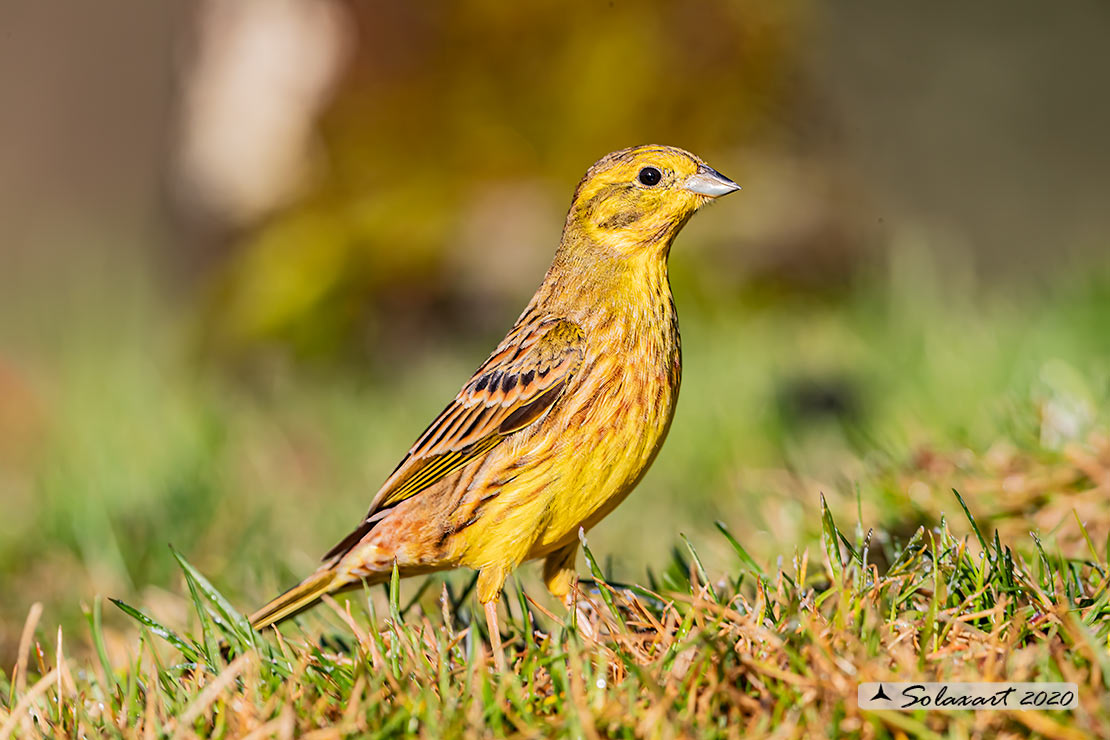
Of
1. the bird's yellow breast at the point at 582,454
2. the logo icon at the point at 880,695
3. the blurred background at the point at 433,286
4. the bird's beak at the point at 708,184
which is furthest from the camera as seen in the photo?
the blurred background at the point at 433,286

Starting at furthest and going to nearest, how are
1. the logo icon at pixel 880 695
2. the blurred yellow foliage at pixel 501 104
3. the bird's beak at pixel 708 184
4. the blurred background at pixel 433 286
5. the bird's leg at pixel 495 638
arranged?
the blurred yellow foliage at pixel 501 104 < the blurred background at pixel 433 286 < the bird's beak at pixel 708 184 < the bird's leg at pixel 495 638 < the logo icon at pixel 880 695

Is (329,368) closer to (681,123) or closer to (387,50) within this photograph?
(387,50)

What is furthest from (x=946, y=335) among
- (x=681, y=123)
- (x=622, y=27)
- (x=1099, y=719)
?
(x=1099, y=719)

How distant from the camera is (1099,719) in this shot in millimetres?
2240

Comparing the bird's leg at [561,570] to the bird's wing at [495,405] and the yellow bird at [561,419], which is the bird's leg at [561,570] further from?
the bird's wing at [495,405]

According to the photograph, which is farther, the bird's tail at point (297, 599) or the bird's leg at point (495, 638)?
the bird's tail at point (297, 599)

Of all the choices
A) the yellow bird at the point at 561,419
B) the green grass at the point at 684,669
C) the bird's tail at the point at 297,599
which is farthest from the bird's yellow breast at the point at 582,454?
the bird's tail at the point at 297,599

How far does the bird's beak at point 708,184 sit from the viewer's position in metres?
3.54

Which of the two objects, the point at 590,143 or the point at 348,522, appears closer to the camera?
the point at 348,522

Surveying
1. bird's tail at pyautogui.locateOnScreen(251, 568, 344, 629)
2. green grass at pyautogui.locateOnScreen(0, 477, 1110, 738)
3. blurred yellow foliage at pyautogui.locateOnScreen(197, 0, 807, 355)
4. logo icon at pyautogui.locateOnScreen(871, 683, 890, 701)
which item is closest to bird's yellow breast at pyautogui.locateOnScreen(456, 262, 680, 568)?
green grass at pyautogui.locateOnScreen(0, 477, 1110, 738)

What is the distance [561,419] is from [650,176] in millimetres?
825

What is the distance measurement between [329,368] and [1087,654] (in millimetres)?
6439

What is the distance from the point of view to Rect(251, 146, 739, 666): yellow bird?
3271 millimetres

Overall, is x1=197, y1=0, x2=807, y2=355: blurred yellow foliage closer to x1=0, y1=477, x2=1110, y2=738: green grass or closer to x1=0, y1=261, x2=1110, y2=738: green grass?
x1=0, y1=261, x2=1110, y2=738: green grass
